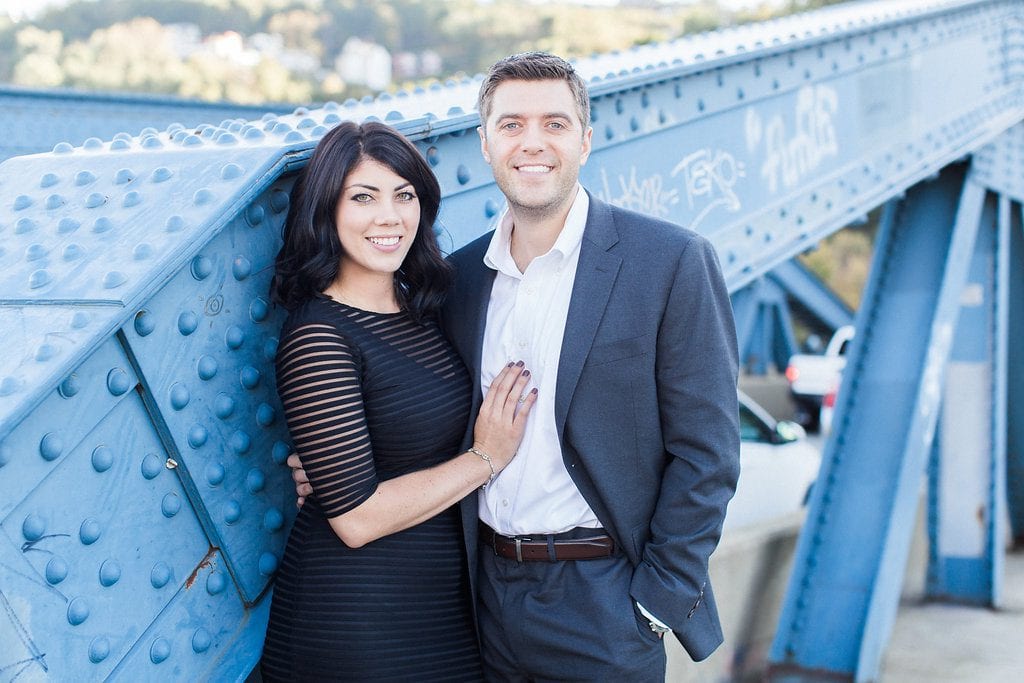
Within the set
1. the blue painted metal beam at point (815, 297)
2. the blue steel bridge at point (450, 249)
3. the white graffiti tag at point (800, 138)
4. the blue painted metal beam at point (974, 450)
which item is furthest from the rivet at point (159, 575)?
the blue painted metal beam at point (815, 297)

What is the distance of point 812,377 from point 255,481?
1646 cm

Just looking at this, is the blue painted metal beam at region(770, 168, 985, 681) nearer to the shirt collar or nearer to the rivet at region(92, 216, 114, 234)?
the shirt collar

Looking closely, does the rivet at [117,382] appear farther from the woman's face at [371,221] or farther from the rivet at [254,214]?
the woman's face at [371,221]

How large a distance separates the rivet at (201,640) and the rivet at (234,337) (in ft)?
2.00

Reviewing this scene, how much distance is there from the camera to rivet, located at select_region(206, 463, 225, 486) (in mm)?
2334

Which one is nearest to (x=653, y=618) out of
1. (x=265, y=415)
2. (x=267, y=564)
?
(x=267, y=564)

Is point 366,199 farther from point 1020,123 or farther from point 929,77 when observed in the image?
point 1020,123

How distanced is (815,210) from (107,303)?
135 inches

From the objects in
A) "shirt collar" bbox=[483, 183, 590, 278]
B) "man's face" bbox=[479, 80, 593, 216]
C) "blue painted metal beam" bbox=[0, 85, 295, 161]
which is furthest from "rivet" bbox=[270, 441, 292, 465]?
"blue painted metal beam" bbox=[0, 85, 295, 161]

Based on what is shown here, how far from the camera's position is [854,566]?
612cm

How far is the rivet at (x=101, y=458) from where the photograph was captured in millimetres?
2059

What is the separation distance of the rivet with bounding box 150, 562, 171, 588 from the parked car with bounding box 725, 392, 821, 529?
18.5ft

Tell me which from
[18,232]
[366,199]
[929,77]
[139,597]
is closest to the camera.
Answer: [139,597]

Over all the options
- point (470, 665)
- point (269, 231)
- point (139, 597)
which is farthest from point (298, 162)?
point (470, 665)
